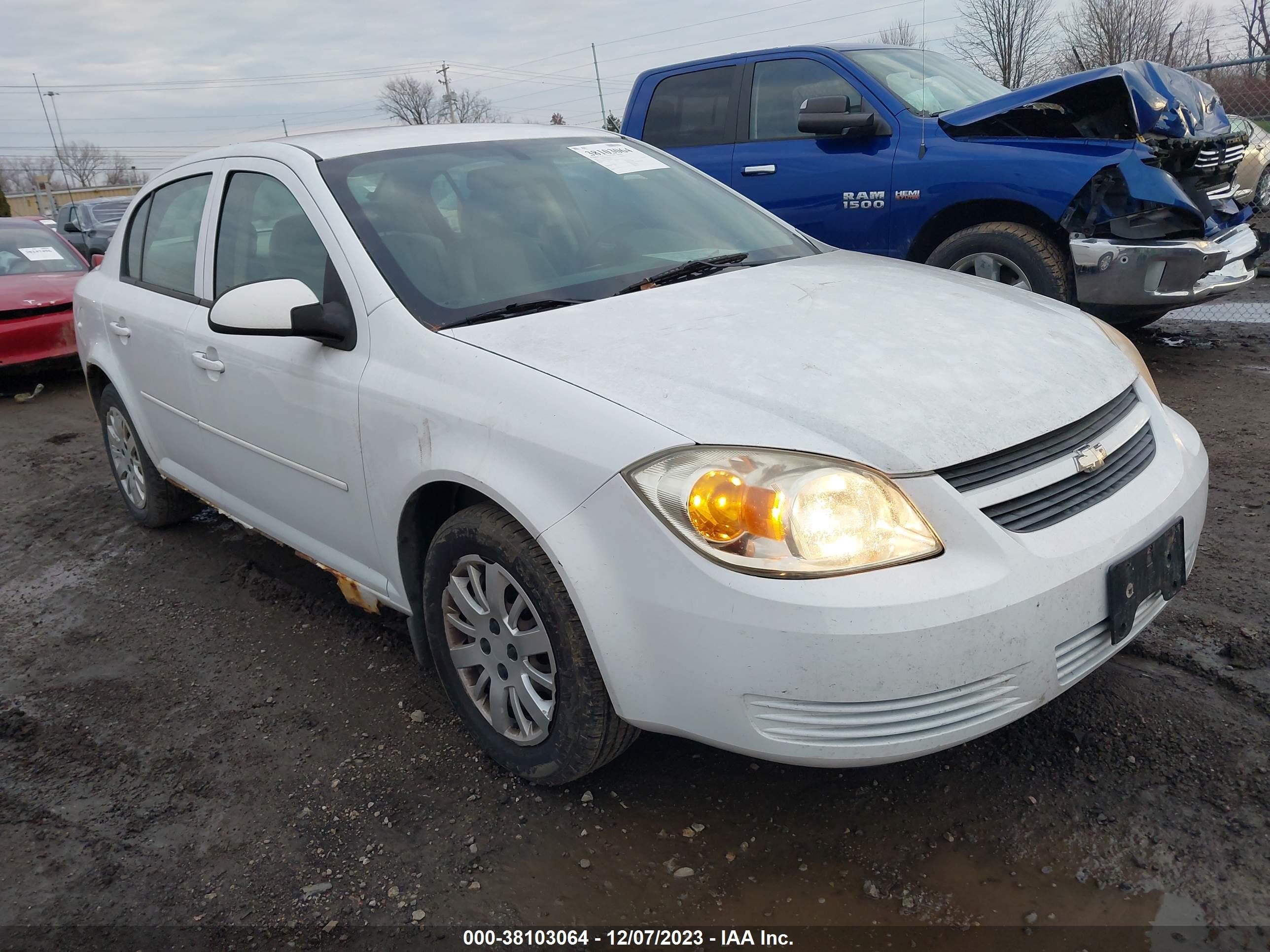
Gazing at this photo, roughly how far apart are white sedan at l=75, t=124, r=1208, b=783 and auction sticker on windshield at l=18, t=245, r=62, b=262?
676 centimetres

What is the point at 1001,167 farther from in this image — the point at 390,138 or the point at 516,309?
the point at 516,309

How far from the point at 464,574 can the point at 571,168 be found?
1518mm

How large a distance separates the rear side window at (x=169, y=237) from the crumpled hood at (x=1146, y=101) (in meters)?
4.05

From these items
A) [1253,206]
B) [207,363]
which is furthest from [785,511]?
[1253,206]

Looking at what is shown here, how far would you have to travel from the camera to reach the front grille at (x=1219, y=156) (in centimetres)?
537

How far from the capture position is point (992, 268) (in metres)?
5.59

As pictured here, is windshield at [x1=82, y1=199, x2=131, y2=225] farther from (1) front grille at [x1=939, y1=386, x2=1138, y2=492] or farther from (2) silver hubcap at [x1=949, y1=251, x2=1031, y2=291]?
(1) front grille at [x1=939, y1=386, x2=1138, y2=492]

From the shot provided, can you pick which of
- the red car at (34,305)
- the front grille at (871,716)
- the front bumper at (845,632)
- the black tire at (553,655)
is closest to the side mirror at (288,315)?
the black tire at (553,655)

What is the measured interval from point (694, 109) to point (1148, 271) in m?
3.11

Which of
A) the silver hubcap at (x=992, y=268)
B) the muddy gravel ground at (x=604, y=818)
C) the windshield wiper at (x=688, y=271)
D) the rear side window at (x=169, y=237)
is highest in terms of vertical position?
the rear side window at (x=169, y=237)

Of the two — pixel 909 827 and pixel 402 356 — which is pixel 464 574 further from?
pixel 909 827

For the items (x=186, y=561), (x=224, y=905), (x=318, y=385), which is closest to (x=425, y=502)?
(x=318, y=385)

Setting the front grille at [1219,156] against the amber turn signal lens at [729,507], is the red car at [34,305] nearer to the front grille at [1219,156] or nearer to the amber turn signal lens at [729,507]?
the amber turn signal lens at [729,507]

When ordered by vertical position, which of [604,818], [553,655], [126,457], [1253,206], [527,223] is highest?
[527,223]
